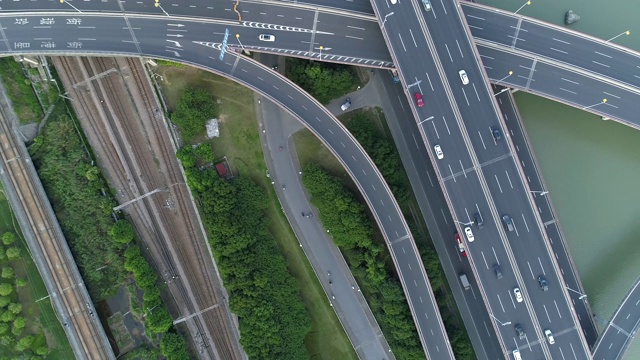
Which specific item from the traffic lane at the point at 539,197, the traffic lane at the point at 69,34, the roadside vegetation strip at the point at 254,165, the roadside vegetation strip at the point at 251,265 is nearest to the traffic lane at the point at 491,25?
the traffic lane at the point at 539,197

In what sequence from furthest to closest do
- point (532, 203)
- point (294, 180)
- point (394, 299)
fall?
1. point (294, 180)
2. point (394, 299)
3. point (532, 203)

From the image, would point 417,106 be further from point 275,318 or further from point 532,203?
point 275,318

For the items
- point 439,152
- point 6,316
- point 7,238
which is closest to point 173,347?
point 6,316

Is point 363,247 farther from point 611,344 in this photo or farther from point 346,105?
point 611,344

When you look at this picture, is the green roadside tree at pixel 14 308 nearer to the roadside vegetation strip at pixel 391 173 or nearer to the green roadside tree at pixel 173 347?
the green roadside tree at pixel 173 347

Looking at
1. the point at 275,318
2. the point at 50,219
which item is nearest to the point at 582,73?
the point at 275,318

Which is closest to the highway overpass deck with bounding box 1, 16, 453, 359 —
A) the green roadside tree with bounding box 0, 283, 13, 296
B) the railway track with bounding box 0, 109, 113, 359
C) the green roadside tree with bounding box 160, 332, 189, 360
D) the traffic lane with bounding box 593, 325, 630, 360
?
the railway track with bounding box 0, 109, 113, 359

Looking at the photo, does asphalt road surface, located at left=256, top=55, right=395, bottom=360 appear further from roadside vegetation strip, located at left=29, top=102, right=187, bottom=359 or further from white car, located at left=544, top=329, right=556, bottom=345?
roadside vegetation strip, located at left=29, top=102, right=187, bottom=359
